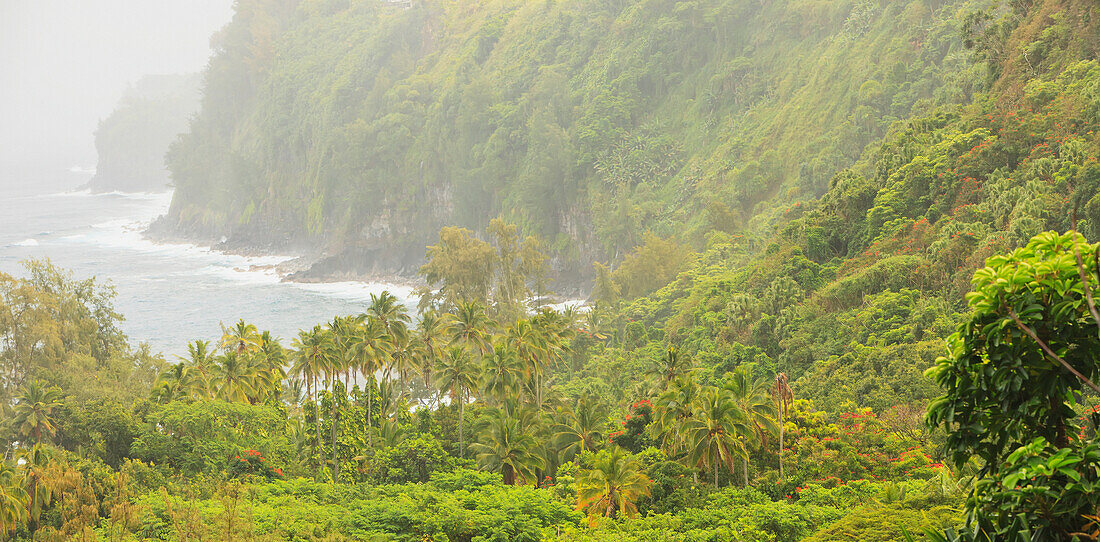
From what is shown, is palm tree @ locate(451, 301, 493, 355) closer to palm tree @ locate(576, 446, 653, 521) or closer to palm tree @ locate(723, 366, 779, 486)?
palm tree @ locate(576, 446, 653, 521)

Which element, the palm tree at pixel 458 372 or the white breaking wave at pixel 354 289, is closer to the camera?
the palm tree at pixel 458 372

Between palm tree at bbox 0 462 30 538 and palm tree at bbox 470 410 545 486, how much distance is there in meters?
20.9

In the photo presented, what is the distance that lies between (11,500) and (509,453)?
22403 mm

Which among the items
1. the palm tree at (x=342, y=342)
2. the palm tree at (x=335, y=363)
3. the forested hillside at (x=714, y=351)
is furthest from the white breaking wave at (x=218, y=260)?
the palm tree at (x=335, y=363)

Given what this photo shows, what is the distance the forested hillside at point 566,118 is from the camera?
9038 centimetres

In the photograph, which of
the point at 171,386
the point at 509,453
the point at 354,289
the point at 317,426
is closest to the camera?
the point at 509,453

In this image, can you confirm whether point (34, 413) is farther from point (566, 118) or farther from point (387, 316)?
point (566, 118)

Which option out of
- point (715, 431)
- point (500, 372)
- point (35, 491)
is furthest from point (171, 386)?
point (715, 431)

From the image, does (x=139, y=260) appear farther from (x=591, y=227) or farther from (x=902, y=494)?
(x=902, y=494)

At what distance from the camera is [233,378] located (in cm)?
5341

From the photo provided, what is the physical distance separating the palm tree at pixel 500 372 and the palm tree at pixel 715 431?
15233 mm

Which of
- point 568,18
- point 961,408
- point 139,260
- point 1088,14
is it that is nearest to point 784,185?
point 1088,14

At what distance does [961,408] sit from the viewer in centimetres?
1086

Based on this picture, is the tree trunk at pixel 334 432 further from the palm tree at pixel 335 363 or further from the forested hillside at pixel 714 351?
the forested hillside at pixel 714 351
